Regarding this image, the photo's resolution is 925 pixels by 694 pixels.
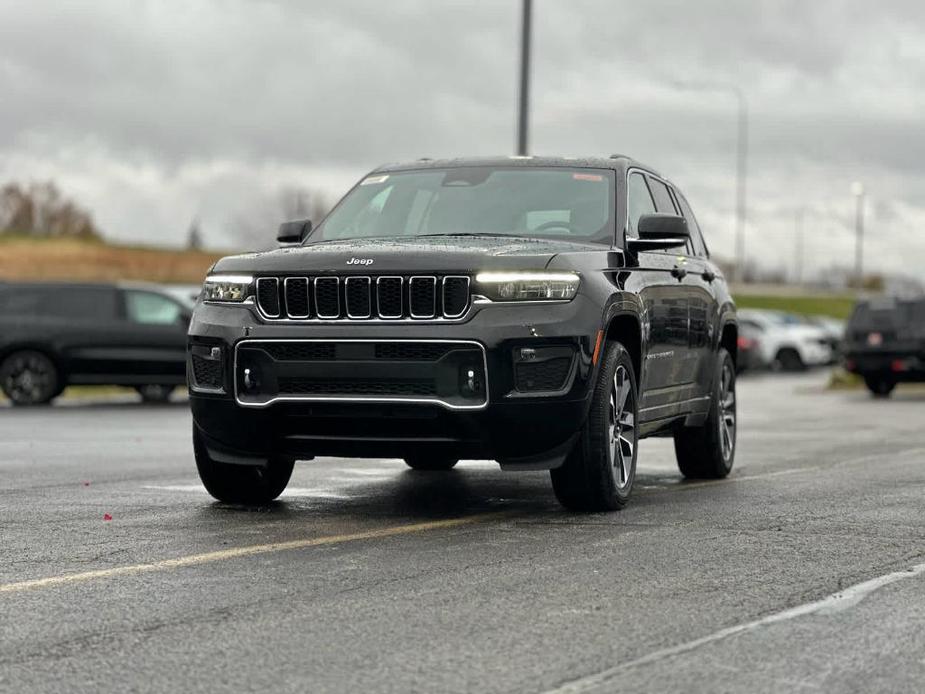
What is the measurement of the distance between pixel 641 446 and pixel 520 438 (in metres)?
6.81

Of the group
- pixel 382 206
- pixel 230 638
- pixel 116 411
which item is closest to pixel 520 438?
pixel 382 206

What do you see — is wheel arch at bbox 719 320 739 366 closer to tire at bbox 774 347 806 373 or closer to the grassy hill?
tire at bbox 774 347 806 373

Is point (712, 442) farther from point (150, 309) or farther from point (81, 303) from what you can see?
point (81, 303)

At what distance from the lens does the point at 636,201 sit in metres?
10.3

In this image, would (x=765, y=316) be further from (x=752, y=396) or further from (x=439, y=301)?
(x=439, y=301)

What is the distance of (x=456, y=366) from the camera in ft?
27.1

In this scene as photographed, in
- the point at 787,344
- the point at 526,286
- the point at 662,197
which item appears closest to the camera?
the point at 526,286

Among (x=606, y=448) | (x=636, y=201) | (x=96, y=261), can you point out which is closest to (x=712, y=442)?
(x=636, y=201)

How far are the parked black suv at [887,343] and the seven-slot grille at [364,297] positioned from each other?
21.3m

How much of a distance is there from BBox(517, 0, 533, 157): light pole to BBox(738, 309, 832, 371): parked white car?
19293mm

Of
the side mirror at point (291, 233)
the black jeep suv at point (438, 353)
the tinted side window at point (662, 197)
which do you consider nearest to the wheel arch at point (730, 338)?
the tinted side window at point (662, 197)

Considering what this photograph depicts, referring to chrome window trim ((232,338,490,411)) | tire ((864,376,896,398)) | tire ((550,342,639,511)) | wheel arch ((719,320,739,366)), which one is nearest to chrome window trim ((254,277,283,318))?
chrome window trim ((232,338,490,411))

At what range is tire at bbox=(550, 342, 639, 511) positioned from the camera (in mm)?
8688

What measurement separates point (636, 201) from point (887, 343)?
1931 cm
